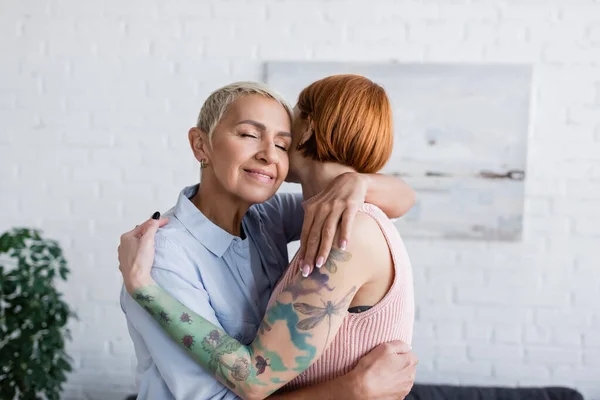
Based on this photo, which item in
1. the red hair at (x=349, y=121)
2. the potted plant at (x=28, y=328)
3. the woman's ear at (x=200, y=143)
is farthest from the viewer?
the potted plant at (x=28, y=328)

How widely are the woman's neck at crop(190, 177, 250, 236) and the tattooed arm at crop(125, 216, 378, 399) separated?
30 cm

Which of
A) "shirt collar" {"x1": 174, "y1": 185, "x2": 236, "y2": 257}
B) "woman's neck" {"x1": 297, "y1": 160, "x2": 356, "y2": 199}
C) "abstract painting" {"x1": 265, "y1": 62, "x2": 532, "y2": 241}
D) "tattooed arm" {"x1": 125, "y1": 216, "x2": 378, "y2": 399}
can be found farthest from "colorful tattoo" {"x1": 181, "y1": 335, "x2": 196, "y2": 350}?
"abstract painting" {"x1": 265, "y1": 62, "x2": 532, "y2": 241}

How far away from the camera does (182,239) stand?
1211 mm

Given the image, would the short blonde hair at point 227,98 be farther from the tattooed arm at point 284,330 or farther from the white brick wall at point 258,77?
the white brick wall at point 258,77

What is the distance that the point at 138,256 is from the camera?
3.66 feet

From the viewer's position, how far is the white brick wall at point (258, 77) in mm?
2516

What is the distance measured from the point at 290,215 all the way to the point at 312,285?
570 mm

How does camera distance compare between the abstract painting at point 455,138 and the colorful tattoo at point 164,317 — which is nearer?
the colorful tattoo at point 164,317

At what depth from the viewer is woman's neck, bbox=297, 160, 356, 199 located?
1.28 m

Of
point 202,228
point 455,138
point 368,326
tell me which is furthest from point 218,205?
point 455,138

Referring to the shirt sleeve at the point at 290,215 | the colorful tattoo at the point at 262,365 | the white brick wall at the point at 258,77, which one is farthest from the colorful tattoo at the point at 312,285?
the white brick wall at the point at 258,77

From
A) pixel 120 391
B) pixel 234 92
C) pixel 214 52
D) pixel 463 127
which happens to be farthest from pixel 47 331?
pixel 463 127

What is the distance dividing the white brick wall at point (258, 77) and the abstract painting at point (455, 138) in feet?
0.20

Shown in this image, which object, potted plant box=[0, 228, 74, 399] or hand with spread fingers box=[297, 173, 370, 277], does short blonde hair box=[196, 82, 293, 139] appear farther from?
potted plant box=[0, 228, 74, 399]
